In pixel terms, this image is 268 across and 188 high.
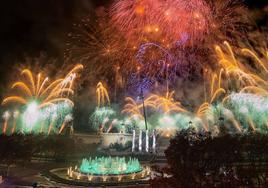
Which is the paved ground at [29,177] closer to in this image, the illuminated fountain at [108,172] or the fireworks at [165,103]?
the illuminated fountain at [108,172]

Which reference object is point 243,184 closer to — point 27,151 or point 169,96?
point 27,151

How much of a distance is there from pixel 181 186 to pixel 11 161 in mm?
20758

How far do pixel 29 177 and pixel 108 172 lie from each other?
7.81 m

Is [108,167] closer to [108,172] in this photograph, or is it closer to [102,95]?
[108,172]

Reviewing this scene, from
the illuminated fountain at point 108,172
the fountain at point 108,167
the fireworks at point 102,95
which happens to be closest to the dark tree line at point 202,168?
the illuminated fountain at point 108,172

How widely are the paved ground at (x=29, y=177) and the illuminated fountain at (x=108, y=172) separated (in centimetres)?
249

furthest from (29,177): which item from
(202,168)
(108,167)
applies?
(202,168)

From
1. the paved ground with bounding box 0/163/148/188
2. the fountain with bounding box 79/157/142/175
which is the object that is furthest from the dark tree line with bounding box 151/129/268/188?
the paved ground with bounding box 0/163/148/188

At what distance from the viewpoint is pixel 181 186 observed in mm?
19703

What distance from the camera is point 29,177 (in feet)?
105

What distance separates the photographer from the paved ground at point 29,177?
28.5m

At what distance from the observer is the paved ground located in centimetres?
2853

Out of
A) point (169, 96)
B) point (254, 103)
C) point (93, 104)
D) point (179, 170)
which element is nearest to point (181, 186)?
point (179, 170)

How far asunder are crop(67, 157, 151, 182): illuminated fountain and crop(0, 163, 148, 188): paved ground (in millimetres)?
2494
